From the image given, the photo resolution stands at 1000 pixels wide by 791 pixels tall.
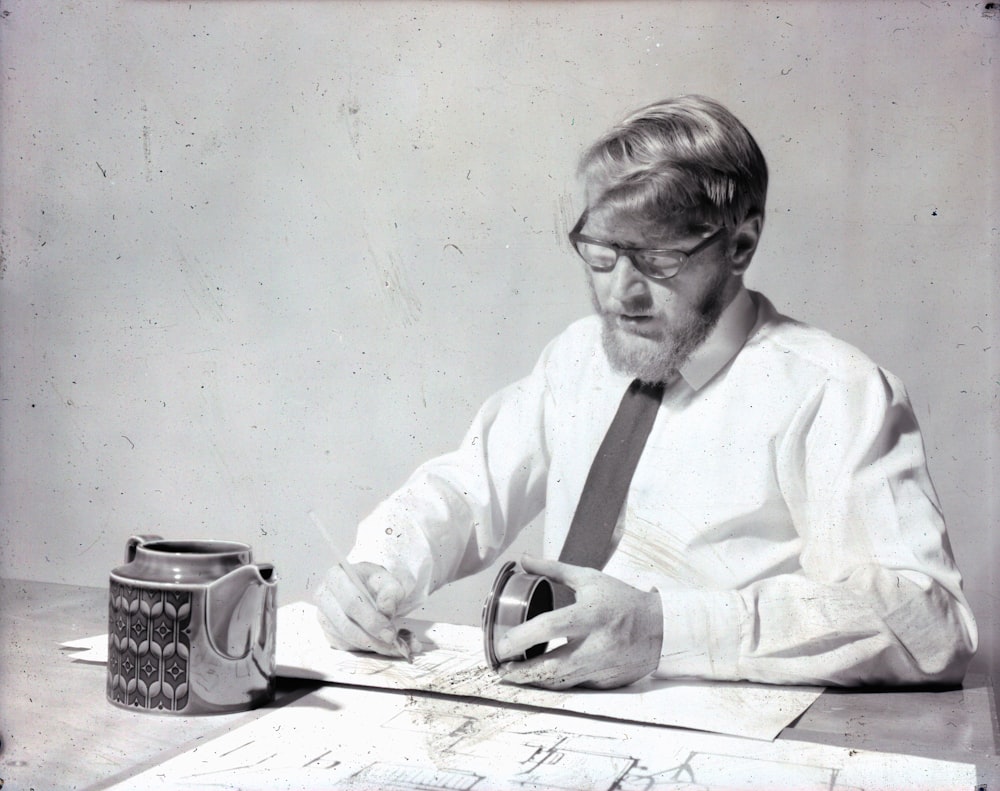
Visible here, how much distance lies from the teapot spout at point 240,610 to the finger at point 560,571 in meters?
0.28

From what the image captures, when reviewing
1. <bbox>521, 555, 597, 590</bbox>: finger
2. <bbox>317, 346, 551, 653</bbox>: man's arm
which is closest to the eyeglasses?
<bbox>317, 346, 551, 653</bbox>: man's arm

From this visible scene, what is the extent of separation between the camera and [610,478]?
4.74ft

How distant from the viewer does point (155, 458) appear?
1671 mm

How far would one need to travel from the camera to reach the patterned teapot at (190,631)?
3.72 feet

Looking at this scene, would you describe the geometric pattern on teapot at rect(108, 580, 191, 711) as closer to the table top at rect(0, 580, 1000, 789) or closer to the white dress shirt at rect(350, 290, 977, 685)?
the table top at rect(0, 580, 1000, 789)

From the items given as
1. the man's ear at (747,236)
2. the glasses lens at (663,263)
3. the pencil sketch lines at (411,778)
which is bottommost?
the pencil sketch lines at (411,778)

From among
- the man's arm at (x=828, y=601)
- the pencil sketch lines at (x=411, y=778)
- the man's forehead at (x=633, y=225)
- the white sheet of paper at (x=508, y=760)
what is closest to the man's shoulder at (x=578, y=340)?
the man's forehead at (x=633, y=225)

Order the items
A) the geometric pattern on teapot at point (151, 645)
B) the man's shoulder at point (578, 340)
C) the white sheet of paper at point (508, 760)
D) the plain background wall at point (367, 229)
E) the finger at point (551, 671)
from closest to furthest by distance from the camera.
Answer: the white sheet of paper at point (508, 760) → the geometric pattern on teapot at point (151, 645) → the finger at point (551, 671) → the plain background wall at point (367, 229) → the man's shoulder at point (578, 340)

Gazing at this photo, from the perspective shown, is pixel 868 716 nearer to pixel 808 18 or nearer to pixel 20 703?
pixel 808 18

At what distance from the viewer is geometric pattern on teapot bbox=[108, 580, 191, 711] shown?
3.72 feet

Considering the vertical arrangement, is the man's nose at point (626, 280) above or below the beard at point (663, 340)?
above

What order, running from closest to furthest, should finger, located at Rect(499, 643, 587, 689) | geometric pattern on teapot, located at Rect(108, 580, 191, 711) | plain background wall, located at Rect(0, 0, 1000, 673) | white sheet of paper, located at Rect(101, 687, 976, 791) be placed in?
white sheet of paper, located at Rect(101, 687, 976, 791), geometric pattern on teapot, located at Rect(108, 580, 191, 711), finger, located at Rect(499, 643, 587, 689), plain background wall, located at Rect(0, 0, 1000, 673)

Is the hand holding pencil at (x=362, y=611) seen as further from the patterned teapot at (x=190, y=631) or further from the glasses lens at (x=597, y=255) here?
the glasses lens at (x=597, y=255)

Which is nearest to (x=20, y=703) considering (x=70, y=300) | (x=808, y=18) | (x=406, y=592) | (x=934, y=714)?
(x=406, y=592)
